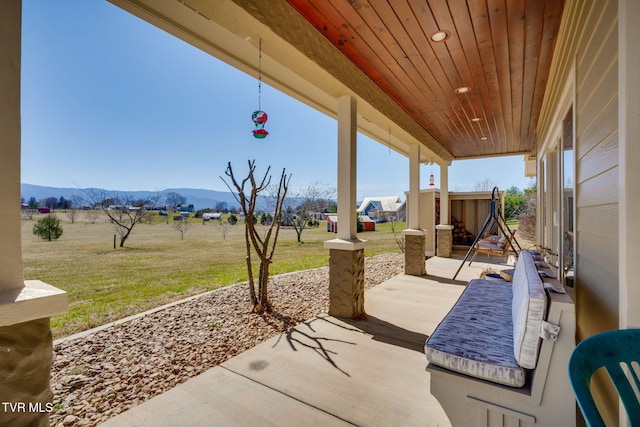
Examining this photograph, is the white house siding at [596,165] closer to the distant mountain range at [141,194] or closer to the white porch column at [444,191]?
the distant mountain range at [141,194]

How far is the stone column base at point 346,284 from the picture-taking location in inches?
128

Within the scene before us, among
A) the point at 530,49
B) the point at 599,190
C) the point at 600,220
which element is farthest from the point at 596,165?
the point at 530,49

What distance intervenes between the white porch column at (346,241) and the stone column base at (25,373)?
254cm

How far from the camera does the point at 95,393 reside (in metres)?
1.93

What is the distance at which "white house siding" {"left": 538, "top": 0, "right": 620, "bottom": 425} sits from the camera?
1.16 m

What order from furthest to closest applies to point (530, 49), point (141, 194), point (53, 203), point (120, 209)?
point (141, 194)
point (120, 209)
point (53, 203)
point (530, 49)

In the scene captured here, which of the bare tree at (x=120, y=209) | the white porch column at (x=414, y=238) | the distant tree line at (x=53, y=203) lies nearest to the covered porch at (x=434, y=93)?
the white porch column at (x=414, y=238)

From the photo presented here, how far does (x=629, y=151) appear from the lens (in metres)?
0.95

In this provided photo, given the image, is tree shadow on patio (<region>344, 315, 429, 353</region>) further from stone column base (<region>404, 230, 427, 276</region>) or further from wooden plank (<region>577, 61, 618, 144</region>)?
stone column base (<region>404, 230, 427, 276</region>)

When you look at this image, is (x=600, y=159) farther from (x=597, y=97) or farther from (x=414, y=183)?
(x=414, y=183)

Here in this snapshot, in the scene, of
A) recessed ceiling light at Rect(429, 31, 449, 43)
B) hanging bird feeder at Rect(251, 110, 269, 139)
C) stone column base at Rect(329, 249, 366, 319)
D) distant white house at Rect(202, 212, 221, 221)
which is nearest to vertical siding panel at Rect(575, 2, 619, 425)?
recessed ceiling light at Rect(429, 31, 449, 43)

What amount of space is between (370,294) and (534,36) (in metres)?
3.39

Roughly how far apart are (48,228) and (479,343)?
899 centimetres

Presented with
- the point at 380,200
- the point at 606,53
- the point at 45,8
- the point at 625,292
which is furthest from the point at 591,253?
the point at 380,200
